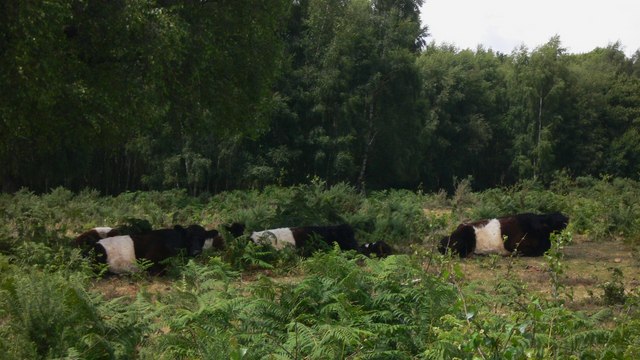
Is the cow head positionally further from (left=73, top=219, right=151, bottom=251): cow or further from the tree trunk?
the tree trunk

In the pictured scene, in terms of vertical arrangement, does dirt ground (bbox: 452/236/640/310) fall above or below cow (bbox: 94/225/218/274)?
below

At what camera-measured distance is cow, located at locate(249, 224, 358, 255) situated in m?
12.2

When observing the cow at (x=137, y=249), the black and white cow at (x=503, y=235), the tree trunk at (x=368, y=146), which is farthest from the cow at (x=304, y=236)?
the tree trunk at (x=368, y=146)

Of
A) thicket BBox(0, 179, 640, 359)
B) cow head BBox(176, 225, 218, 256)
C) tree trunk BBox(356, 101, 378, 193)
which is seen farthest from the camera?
tree trunk BBox(356, 101, 378, 193)

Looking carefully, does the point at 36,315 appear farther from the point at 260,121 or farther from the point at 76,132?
the point at 260,121

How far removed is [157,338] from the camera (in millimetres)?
6027

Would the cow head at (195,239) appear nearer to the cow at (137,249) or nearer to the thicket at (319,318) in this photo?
the cow at (137,249)

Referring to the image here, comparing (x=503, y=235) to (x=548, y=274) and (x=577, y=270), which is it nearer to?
(x=577, y=270)

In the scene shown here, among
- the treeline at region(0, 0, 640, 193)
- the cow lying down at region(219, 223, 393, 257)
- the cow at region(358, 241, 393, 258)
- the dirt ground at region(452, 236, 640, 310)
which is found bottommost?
the dirt ground at region(452, 236, 640, 310)

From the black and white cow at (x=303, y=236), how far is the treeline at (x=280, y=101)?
11.4 feet

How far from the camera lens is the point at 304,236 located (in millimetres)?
12625

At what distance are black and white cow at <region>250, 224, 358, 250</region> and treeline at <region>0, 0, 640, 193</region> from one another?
136 inches

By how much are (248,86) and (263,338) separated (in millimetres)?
10929

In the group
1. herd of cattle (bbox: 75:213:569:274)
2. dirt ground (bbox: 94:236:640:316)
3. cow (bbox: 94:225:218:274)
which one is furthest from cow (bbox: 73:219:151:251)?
dirt ground (bbox: 94:236:640:316)
